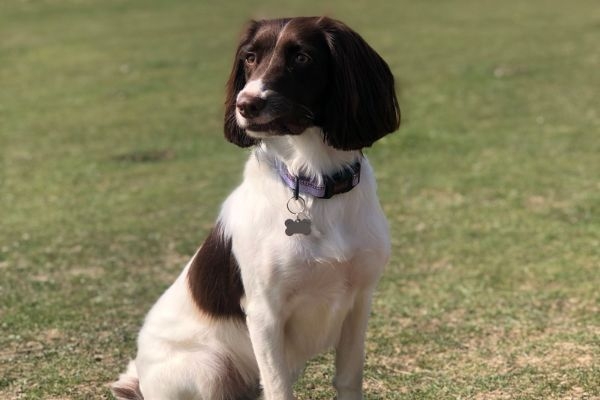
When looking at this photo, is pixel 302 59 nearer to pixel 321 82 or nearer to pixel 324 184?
pixel 321 82

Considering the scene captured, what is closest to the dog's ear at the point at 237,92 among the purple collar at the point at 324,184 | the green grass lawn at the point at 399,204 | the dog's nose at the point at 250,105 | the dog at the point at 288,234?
the dog at the point at 288,234

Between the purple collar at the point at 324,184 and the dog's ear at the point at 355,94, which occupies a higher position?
the dog's ear at the point at 355,94

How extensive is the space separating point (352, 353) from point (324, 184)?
0.70 metres

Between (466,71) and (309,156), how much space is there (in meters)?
10.8

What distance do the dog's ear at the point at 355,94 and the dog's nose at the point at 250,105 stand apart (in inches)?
12.4

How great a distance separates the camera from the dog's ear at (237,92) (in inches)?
137

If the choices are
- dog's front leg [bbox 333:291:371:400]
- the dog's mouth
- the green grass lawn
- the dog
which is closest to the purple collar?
the dog

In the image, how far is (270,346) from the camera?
345 centimetres

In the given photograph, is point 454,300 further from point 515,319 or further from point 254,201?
point 254,201

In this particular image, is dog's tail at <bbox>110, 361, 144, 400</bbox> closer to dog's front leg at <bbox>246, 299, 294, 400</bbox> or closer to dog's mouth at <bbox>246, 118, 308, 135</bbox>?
dog's front leg at <bbox>246, 299, 294, 400</bbox>

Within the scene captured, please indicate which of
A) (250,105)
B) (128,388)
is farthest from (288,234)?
(128,388)

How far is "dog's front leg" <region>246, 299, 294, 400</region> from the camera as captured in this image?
135 inches

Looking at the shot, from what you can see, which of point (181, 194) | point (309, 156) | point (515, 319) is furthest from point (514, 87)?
point (309, 156)

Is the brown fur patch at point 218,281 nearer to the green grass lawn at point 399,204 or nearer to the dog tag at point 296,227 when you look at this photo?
the dog tag at point 296,227
